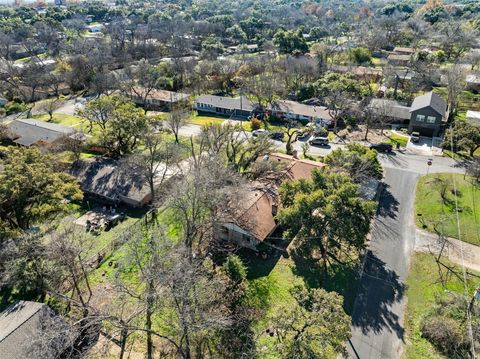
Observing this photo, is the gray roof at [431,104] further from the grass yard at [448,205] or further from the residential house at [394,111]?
the grass yard at [448,205]

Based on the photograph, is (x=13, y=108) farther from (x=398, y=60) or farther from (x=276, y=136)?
(x=398, y=60)

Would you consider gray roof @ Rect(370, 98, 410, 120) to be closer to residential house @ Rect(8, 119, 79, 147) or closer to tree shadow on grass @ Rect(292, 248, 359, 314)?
tree shadow on grass @ Rect(292, 248, 359, 314)

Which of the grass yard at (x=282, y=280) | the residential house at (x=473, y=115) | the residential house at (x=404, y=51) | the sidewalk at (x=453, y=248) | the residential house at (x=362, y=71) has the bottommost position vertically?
the grass yard at (x=282, y=280)

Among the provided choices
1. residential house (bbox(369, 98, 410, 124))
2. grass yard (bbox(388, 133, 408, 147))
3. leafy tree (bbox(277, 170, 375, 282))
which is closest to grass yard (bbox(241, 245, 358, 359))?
leafy tree (bbox(277, 170, 375, 282))

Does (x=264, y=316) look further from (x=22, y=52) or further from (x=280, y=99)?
(x=22, y=52)

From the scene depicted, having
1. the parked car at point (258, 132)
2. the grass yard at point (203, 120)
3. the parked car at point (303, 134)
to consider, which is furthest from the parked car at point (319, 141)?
the grass yard at point (203, 120)

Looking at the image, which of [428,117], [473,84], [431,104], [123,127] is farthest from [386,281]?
[473,84]

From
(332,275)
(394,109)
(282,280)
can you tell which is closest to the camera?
(282,280)
